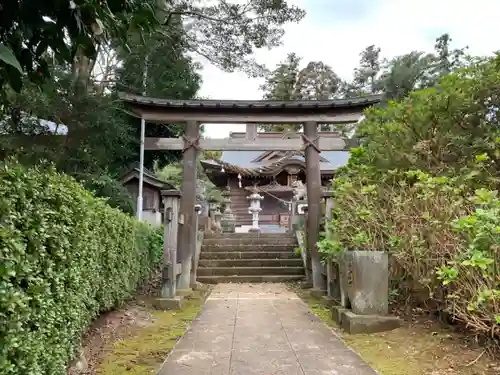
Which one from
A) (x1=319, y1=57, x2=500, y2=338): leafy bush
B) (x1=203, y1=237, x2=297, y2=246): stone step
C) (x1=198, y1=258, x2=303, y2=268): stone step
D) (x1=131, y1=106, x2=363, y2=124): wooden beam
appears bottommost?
(x1=198, y1=258, x2=303, y2=268): stone step

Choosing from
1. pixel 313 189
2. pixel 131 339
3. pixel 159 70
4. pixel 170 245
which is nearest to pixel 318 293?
pixel 313 189

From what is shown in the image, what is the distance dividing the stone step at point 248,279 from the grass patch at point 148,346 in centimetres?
301

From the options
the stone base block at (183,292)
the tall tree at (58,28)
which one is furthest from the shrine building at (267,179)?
the tall tree at (58,28)

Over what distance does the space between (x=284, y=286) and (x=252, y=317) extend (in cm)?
322

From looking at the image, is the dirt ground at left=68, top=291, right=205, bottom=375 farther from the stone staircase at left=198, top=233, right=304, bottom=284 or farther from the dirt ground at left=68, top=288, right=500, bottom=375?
the stone staircase at left=198, top=233, right=304, bottom=284

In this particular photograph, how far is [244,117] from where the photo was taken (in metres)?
Answer: 8.36

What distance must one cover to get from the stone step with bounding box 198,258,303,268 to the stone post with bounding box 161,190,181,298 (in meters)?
3.17

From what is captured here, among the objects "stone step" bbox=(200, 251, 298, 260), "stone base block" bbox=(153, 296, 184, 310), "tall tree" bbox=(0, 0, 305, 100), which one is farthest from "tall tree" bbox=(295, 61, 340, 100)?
"tall tree" bbox=(0, 0, 305, 100)

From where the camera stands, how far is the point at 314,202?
27.1 feet

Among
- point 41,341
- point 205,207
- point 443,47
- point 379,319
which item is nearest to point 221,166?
point 205,207

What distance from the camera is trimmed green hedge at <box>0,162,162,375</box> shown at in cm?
182

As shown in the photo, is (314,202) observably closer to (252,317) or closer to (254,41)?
(252,317)

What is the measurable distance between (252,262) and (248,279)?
77 centimetres

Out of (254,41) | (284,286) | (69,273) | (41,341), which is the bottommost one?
(284,286)
